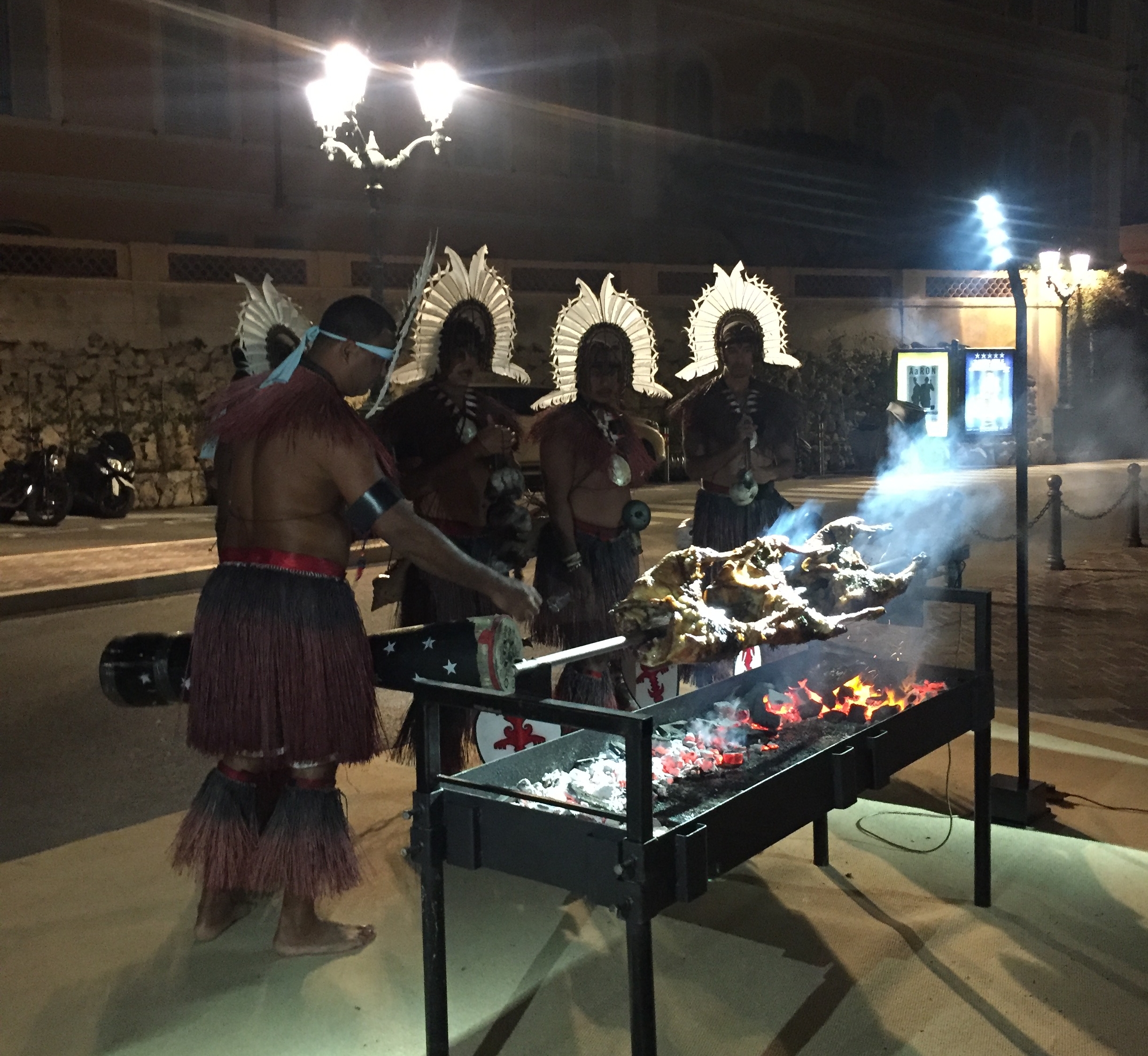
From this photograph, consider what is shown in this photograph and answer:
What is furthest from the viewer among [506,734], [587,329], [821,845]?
[587,329]

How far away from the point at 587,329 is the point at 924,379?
905 cm

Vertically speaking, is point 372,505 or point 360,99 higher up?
point 360,99

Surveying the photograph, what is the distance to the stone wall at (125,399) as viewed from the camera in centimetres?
1706

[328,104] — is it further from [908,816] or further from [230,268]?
[230,268]

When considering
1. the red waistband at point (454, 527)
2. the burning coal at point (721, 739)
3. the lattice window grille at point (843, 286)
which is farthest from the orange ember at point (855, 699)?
the lattice window grille at point (843, 286)

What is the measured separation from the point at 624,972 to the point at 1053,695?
4.25 metres

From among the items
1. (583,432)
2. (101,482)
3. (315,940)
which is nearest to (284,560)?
(315,940)

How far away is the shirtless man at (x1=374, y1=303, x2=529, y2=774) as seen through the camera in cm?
474

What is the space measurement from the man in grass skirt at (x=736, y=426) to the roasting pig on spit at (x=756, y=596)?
1167 millimetres

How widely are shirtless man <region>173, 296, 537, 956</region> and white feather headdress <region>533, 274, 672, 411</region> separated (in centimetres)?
170

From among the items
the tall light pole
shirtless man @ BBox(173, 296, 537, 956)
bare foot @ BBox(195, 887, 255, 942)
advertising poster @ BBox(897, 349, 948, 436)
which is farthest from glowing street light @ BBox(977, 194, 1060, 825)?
advertising poster @ BBox(897, 349, 948, 436)

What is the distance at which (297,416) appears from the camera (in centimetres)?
331

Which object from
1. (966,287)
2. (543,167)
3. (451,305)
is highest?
(543,167)

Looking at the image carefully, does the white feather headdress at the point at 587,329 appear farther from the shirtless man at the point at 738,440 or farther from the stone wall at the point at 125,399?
the stone wall at the point at 125,399
